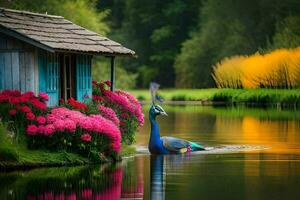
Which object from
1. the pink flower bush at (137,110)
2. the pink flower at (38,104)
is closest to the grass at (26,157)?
the pink flower at (38,104)

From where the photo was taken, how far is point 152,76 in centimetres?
10119

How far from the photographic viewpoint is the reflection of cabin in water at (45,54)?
80.1 feet

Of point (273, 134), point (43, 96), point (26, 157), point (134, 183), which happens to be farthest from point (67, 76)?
point (273, 134)

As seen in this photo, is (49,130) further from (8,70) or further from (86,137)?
(8,70)

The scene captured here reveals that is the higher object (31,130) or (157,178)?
(31,130)

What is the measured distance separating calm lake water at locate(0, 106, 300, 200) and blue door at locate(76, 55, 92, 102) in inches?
84.3

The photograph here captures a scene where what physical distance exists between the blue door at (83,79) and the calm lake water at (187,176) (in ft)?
7.02

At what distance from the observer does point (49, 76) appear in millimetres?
25375

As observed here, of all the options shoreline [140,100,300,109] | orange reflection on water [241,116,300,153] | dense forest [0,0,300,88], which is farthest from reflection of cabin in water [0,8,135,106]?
shoreline [140,100,300,109]

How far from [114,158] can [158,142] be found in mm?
2291

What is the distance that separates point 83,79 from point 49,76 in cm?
202

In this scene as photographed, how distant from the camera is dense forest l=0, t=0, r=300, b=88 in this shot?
6353 cm

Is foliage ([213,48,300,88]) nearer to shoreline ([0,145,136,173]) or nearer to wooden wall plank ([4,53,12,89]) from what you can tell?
wooden wall plank ([4,53,12,89])

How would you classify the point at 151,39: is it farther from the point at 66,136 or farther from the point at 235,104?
the point at 66,136
